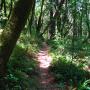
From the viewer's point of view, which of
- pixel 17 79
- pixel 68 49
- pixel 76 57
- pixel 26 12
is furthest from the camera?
pixel 68 49

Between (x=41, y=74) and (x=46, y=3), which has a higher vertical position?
(x=46, y=3)

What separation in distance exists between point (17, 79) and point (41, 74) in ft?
8.33

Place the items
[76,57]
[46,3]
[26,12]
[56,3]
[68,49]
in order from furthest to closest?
[46,3] < [56,3] < [68,49] < [76,57] < [26,12]

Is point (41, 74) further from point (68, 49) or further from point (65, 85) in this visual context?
point (68, 49)

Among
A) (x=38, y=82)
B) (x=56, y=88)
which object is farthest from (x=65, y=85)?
(x=38, y=82)

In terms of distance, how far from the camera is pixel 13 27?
23.1 feet

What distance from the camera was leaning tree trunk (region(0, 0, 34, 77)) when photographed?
6914 mm

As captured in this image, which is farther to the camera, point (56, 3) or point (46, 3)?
point (46, 3)

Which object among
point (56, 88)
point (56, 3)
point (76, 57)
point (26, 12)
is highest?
point (56, 3)

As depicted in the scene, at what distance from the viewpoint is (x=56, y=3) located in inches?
992

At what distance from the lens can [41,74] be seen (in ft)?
33.6

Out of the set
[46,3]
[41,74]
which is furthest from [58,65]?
[46,3]

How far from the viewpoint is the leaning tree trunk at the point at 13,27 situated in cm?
691

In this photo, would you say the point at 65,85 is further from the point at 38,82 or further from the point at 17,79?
the point at 17,79
